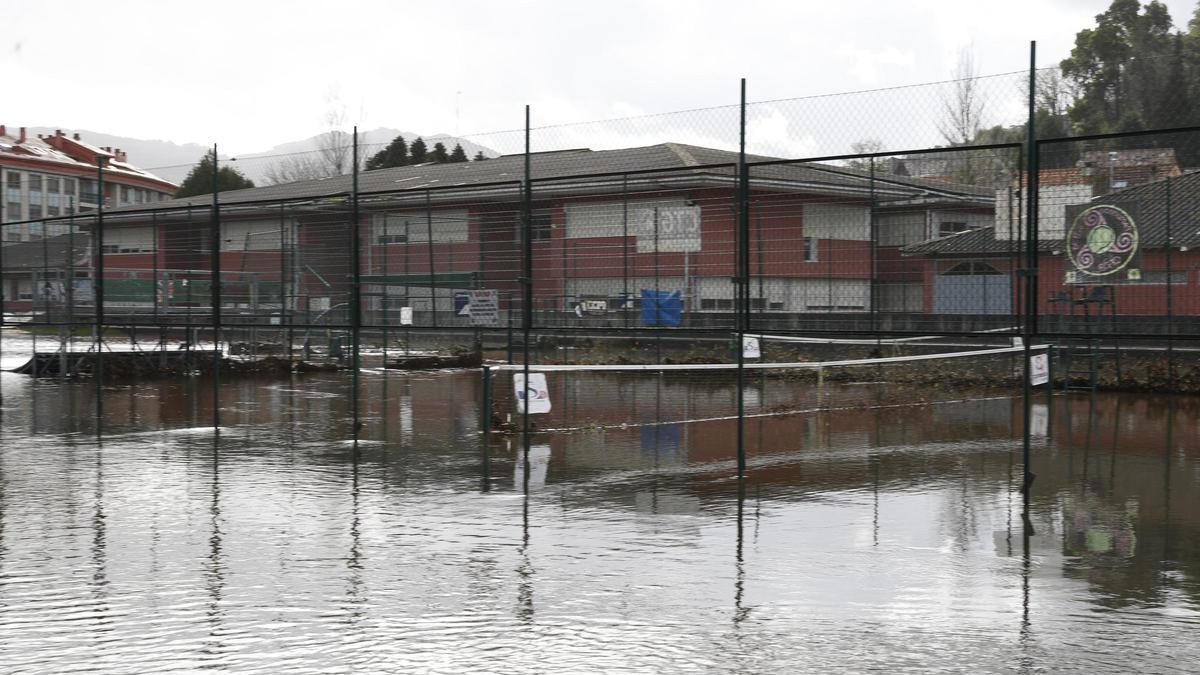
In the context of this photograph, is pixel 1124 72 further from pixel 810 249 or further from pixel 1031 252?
pixel 1031 252

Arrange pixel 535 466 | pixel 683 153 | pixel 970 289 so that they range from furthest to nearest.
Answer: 1. pixel 683 153
2. pixel 970 289
3. pixel 535 466

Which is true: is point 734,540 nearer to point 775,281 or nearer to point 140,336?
point 775,281

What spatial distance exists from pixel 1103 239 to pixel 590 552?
622 cm

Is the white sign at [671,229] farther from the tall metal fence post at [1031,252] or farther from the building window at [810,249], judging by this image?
the tall metal fence post at [1031,252]

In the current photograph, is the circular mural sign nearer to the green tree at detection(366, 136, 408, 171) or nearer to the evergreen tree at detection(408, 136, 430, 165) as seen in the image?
the green tree at detection(366, 136, 408, 171)

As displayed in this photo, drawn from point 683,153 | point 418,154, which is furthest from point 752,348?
point 418,154

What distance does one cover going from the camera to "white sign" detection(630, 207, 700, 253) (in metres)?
14.7

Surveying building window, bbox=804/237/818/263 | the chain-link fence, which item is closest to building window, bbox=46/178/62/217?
the chain-link fence

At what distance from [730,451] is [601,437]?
2.04 meters

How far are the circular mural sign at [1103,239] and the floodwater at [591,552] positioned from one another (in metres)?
2.26

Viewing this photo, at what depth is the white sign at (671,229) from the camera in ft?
48.3

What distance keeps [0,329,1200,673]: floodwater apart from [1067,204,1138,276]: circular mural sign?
2.26 meters

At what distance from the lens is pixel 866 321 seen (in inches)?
505

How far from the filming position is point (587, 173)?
21562mm
